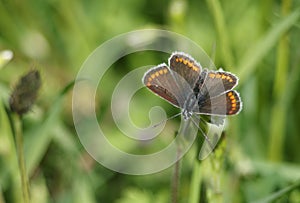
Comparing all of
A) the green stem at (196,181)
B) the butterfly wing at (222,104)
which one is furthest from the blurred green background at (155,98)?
the butterfly wing at (222,104)

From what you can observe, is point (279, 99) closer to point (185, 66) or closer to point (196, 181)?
point (196, 181)

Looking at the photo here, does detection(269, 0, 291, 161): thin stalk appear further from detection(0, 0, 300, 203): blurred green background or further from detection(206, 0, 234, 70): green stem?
detection(206, 0, 234, 70): green stem

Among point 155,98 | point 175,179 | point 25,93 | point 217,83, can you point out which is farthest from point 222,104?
point 155,98

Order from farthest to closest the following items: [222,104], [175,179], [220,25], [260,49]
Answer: [260,49] → [220,25] → [175,179] → [222,104]

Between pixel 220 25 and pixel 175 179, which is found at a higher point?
pixel 220 25

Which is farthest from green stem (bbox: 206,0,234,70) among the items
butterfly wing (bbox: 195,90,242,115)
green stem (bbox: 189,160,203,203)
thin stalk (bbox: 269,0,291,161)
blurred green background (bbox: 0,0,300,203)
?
butterfly wing (bbox: 195,90,242,115)

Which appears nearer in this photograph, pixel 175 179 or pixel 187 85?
pixel 187 85
